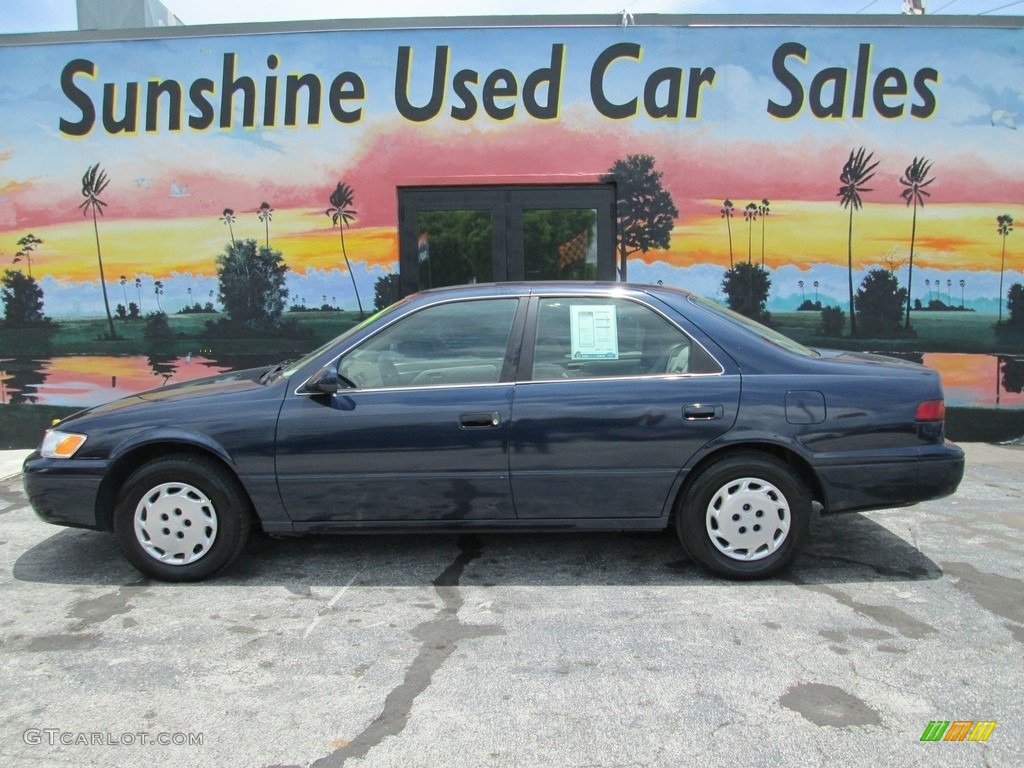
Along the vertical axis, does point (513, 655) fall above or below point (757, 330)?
below

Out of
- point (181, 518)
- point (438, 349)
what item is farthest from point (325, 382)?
point (181, 518)

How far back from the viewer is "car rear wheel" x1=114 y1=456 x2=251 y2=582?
14.1ft

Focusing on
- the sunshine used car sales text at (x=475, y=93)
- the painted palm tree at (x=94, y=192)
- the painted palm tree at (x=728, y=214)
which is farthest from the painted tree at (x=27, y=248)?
the painted palm tree at (x=728, y=214)

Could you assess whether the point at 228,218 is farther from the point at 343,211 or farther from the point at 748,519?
the point at 748,519

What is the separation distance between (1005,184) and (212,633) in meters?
8.07

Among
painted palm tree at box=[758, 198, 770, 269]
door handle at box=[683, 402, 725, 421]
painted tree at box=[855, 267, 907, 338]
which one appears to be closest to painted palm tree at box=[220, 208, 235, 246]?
painted palm tree at box=[758, 198, 770, 269]

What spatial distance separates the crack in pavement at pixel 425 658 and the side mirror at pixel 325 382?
1.17 metres

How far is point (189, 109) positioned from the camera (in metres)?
8.14

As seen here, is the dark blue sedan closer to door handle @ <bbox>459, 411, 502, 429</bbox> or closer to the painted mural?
door handle @ <bbox>459, 411, 502, 429</bbox>

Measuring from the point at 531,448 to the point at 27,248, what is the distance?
6737 mm

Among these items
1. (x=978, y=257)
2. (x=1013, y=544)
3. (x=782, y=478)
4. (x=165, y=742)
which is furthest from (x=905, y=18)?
(x=165, y=742)

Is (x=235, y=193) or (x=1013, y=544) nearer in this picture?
(x=1013, y=544)

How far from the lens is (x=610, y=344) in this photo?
4.39 m

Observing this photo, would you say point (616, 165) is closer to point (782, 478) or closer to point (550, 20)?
point (550, 20)
